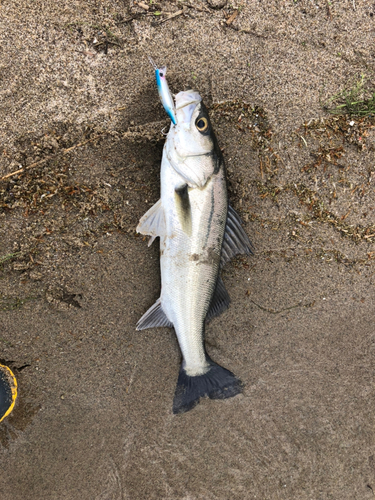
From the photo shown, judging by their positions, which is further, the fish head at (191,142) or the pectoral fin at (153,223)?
the pectoral fin at (153,223)

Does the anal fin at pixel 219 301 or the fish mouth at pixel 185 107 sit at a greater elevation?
the fish mouth at pixel 185 107

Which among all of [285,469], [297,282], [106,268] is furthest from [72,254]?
[285,469]

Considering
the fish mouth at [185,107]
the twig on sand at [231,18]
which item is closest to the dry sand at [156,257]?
the twig on sand at [231,18]

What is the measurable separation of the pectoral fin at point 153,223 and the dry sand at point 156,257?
0.63ft

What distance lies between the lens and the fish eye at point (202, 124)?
247cm

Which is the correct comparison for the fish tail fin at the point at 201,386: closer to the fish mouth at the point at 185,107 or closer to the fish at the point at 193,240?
the fish at the point at 193,240

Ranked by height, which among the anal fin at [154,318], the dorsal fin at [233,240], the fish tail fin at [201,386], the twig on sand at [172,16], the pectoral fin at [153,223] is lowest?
the fish tail fin at [201,386]

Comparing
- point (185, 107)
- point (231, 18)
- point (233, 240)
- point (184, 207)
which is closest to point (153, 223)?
point (184, 207)

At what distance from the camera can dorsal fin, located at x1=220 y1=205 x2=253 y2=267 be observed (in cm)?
273

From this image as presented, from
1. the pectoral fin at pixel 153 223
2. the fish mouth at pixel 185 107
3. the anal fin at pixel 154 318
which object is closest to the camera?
the fish mouth at pixel 185 107

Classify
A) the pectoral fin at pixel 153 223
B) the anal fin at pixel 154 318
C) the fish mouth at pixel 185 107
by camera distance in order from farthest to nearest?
the anal fin at pixel 154 318
the pectoral fin at pixel 153 223
the fish mouth at pixel 185 107

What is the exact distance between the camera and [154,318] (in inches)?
110

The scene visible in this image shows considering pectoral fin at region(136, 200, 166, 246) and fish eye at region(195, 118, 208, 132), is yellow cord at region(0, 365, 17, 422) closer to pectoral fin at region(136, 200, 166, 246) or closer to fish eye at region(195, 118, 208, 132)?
pectoral fin at region(136, 200, 166, 246)

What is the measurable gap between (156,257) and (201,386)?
1200mm
